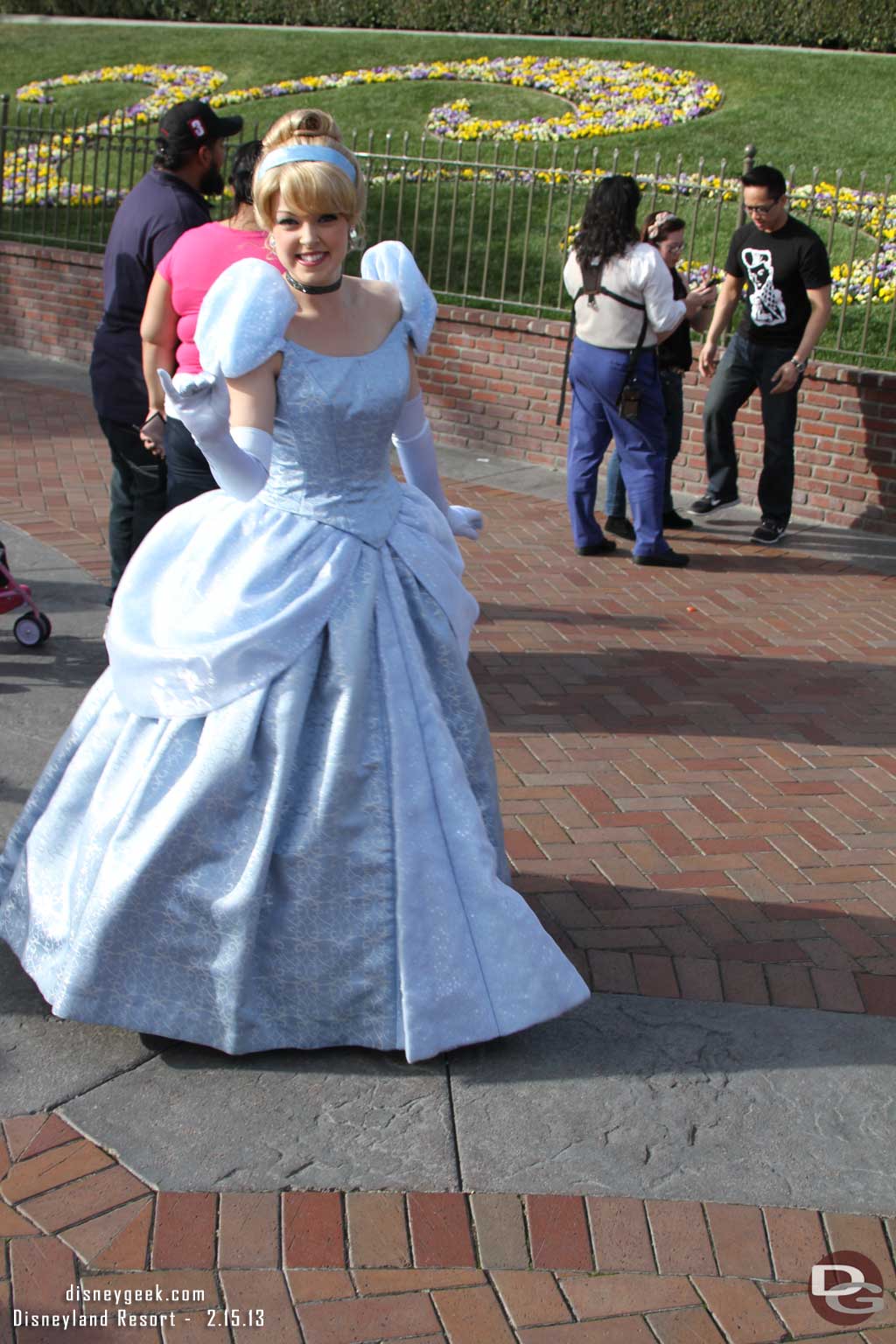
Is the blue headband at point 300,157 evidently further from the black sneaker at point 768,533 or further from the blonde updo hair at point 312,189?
the black sneaker at point 768,533

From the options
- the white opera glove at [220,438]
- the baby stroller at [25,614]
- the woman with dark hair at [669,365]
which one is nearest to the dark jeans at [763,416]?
the woman with dark hair at [669,365]

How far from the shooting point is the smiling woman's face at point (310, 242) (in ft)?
10.0

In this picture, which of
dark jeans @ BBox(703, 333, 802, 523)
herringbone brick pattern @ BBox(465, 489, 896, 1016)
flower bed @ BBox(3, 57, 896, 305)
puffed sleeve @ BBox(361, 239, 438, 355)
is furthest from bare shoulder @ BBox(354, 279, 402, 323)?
flower bed @ BBox(3, 57, 896, 305)

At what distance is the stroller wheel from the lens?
554 centimetres

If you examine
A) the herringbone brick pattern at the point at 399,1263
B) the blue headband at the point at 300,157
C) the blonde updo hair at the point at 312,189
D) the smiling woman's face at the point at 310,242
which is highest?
the blue headband at the point at 300,157

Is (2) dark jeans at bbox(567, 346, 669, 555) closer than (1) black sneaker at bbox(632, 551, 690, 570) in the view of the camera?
Yes

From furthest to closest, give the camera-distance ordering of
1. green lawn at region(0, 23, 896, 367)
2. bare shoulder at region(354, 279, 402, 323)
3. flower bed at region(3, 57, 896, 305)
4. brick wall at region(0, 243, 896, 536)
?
flower bed at region(3, 57, 896, 305) → green lawn at region(0, 23, 896, 367) → brick wall at region(0, 243, 896, 536) → bare shoulder at region(354, 279, 402, 323)

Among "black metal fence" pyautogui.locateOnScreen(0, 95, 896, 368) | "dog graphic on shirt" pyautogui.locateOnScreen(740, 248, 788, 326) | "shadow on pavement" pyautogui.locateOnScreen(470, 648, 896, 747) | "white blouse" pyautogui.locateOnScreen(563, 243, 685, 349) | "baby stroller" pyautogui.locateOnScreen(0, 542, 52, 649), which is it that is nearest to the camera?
"shadow on pavement" pyautogui.locateOnScreen(470, 648, 896, 747)

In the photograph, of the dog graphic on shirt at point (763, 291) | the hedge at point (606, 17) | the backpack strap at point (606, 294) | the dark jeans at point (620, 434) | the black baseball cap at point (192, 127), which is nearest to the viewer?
the black baseball cap at point (192, 127)

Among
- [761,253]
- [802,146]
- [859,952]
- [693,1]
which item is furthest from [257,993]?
[693,1]

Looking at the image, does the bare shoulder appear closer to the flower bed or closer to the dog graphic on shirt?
the dog graphic on shirt

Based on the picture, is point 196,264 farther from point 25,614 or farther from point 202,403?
point 202,403

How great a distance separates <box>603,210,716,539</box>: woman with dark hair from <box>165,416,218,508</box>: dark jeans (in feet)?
9.75

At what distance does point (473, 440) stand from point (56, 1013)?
706cm
